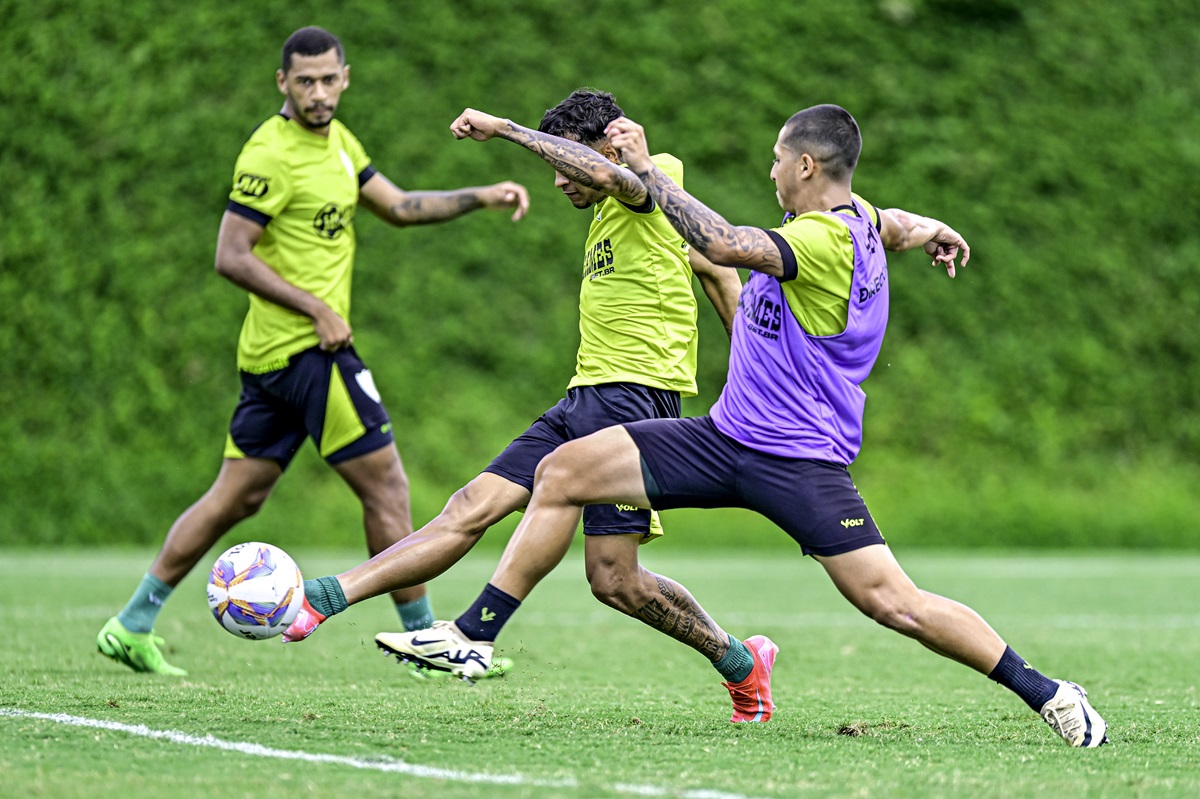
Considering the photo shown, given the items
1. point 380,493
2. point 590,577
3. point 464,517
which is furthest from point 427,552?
point 380,493

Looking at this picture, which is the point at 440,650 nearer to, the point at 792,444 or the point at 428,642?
the point at 428,642

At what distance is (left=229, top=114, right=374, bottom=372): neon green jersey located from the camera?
19.5 feet

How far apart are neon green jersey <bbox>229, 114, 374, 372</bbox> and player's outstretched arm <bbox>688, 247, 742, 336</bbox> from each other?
1719 mm

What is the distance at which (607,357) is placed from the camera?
16.1ft

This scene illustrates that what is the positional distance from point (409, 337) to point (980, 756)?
10.7m

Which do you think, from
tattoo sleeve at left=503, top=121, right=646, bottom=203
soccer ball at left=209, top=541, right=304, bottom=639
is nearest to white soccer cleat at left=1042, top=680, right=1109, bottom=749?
tattoo sleeve at left=503, top=121, right=646, bottom=203

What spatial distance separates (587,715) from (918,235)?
1925mm

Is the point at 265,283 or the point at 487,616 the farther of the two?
the point at 265,283

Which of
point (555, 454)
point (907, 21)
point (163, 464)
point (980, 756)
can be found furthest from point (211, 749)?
point (907, 21)

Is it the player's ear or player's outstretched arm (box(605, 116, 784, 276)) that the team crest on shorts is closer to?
the player's ear

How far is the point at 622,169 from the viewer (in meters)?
4.62

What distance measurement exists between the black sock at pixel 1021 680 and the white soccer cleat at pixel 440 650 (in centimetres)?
147

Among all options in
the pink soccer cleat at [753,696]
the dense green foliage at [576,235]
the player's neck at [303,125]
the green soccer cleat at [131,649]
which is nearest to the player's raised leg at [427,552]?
the pink soccer cleat at [753,696]

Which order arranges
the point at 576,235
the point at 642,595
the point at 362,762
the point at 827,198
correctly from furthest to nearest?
the point at 576,235, the point at 642,595, the point at 827,198, the point at 362,762
